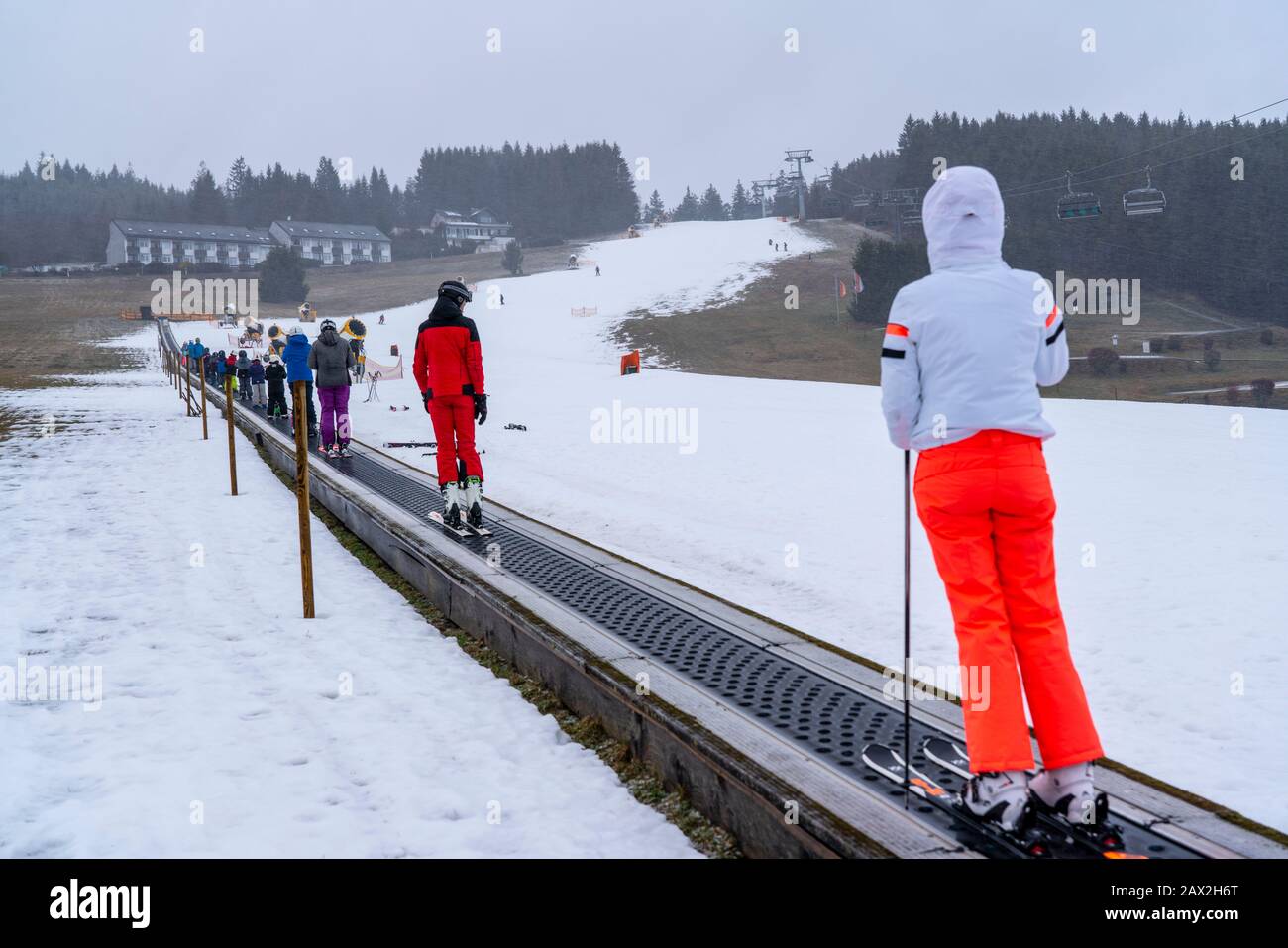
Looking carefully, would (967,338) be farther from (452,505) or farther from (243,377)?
(243,377)

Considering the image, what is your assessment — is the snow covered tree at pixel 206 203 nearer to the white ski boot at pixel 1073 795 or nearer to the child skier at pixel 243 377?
the child skier at pixel 243 377

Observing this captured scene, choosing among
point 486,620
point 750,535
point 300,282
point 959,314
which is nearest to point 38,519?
point 486,620

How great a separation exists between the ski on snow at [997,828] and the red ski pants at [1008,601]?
175mm

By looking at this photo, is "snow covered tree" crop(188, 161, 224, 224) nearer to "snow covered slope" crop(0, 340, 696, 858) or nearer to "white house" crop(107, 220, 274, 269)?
"white house" crop(107, 220, 274, 269)

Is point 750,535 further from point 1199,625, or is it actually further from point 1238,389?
point 1238,389

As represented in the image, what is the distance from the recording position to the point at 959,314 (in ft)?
10.5

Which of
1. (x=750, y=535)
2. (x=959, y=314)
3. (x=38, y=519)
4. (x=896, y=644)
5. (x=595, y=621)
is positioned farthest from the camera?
(x=38, y=519)

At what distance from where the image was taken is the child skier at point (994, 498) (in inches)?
122

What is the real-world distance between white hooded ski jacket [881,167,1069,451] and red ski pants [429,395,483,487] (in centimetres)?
533

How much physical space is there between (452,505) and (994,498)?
5848 mm

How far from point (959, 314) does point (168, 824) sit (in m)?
3.38

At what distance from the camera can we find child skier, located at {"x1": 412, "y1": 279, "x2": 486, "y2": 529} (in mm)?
8031

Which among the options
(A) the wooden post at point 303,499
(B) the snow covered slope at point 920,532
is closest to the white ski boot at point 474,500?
(B) the snow covered slope at point 920,532
